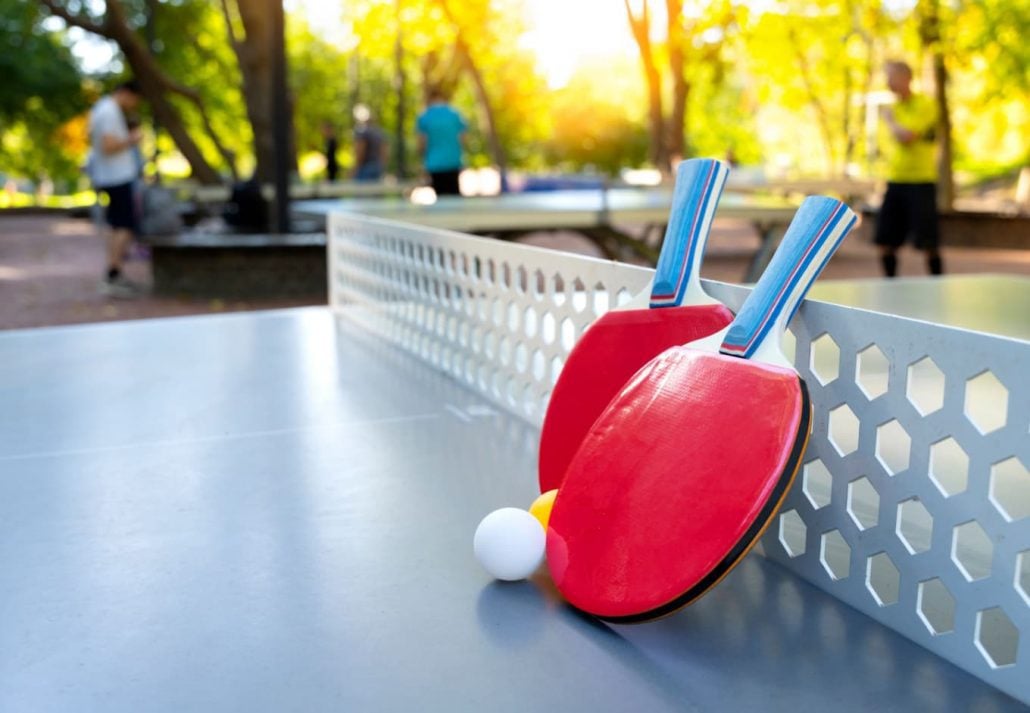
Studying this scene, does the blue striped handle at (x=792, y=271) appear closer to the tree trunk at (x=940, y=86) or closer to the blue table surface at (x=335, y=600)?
the blue table surface at (x=335, y=600)


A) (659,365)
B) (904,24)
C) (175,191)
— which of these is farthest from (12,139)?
(659,365)

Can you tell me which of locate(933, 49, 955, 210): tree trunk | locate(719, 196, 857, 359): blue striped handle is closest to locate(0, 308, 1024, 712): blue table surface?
locate(719, 196, 857, 359): blue striped handle

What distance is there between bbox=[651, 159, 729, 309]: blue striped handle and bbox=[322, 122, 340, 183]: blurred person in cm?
1767

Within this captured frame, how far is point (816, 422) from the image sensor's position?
203 cm

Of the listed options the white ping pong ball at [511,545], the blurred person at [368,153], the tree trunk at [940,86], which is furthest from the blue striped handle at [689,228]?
the blurred person at [368,153]

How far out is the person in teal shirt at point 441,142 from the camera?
10.8 meters

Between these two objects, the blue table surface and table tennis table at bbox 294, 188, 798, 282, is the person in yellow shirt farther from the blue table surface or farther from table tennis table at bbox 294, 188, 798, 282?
the blue table surface

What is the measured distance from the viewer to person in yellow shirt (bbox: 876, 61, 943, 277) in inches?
320

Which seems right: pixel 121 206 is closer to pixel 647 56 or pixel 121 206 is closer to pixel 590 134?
pixel 647 56

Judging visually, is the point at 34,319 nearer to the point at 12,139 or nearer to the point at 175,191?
the point at 175,191

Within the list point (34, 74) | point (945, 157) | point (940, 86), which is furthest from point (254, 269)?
point (34, 74)

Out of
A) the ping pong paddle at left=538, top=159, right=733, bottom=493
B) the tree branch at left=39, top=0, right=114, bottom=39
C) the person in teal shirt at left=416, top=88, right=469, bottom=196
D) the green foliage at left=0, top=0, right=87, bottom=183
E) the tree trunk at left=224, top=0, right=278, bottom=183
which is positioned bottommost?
the ping pong paddle at left=538, top=159, right=733, bottom=493

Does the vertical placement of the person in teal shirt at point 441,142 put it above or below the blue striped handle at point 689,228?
above

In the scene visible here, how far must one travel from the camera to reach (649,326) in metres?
2.36
